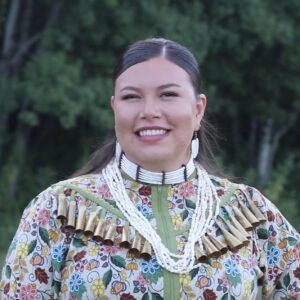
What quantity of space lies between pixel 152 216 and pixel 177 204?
10 centimetres

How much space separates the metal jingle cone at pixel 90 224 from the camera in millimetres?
2924

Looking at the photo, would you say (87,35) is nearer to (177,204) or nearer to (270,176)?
(270,176)


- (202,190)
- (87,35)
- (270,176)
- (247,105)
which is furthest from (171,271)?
(247,105)

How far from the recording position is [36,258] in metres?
2.90

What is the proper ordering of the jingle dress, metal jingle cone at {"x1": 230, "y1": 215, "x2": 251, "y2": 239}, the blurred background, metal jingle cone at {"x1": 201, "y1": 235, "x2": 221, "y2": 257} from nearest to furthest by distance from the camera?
the jingle dress
metal jingle cone at {"x1": 201, "y1": 235, "x2": 221, "y2": 257}
metal jingle cone at {"x1": 230, "y1": 215, "x2": 251, "y2": 239}
the blurred background

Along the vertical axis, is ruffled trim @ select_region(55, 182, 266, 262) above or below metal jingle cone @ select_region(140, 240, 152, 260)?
above

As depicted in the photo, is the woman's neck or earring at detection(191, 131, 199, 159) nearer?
the woman's neck

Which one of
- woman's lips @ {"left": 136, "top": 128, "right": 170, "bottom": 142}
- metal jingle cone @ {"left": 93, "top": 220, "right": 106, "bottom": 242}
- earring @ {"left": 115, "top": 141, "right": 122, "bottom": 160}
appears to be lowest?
metal jingle cone @ {"left": 93, "top": 220, "right": 106, "bottom": 242}

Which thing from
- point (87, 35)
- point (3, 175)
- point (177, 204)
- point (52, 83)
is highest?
point (87, 35)

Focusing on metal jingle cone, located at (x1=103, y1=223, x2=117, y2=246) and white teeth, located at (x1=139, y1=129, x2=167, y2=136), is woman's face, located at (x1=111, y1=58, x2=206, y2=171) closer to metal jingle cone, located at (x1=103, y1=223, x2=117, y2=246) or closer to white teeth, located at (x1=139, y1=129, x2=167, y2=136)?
white teeth, located at (x1=139, y1=129, x2=167, y2=136)

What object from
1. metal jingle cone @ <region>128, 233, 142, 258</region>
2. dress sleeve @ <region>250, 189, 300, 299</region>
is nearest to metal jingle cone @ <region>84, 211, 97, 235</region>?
metal jingle cone @ <region>128, 233, 142, 258</region>

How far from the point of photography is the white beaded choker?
303 cm

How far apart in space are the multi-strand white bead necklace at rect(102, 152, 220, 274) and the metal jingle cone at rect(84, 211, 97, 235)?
3.7 inches

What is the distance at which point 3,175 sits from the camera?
516 inches
